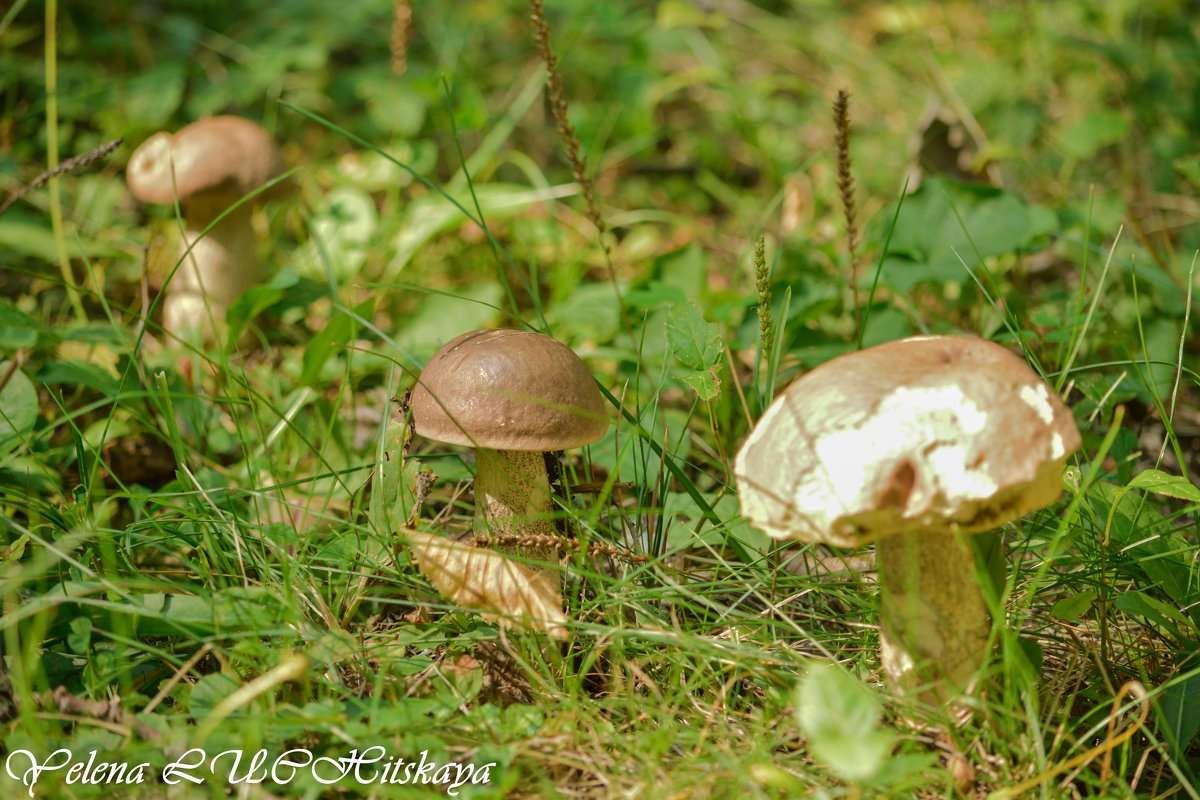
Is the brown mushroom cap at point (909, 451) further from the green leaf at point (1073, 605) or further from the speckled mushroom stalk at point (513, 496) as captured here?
the speckled mushroom stalk at point (513, 496)

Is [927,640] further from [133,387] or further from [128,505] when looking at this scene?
[133,387]

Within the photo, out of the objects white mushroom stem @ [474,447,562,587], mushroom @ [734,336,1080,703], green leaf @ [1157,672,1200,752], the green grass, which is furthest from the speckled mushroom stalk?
green leaf @ [1157,672,1200,752]

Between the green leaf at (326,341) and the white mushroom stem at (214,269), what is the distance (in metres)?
0.84

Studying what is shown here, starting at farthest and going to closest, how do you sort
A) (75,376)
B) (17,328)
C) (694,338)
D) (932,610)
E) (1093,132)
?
(1093,132) < (17,328) < (75,376) < (694,338) < (932,610)

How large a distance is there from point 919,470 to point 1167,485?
751mm

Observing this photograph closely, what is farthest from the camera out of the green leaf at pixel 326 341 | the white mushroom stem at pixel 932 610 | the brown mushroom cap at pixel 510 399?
the green leaf at pixel 326 341

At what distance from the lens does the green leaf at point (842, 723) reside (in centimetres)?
102

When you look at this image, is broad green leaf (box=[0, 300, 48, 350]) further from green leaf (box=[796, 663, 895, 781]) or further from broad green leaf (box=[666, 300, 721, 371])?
green leaf (box=[796, 663, 895, 781])

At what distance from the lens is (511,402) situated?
158cm

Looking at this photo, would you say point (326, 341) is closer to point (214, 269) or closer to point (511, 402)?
point (511, 402)

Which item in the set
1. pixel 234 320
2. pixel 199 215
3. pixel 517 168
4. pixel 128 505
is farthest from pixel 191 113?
pixel 128 505

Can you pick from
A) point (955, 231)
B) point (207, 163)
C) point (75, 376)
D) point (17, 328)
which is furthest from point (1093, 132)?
point (17, 328)

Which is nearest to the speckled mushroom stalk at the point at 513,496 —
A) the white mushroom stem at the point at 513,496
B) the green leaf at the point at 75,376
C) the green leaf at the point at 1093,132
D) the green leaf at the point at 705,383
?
the white mushroom stem at the point at 513,496

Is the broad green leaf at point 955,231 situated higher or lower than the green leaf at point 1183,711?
higher
